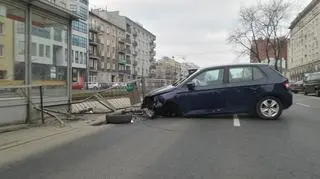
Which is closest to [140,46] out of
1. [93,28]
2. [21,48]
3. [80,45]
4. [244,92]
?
[93,28]

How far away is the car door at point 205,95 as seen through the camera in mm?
14609

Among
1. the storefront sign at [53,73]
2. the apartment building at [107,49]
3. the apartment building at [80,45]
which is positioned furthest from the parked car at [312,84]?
the apartment building at [107,49]

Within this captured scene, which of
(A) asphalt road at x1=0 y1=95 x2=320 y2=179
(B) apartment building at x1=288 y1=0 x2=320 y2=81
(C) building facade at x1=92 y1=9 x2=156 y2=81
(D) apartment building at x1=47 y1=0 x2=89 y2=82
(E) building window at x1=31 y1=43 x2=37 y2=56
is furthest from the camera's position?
(C) building facade at x1=92 y1=9 x2=156 y2=81

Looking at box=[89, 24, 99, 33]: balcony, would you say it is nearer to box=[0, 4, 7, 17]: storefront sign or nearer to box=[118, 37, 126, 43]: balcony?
box=[118, 37, 126, 43]: balcony

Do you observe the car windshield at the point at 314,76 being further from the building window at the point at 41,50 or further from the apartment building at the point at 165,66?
the apartment building at the point at 165,66

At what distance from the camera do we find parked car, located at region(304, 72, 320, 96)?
127 feet

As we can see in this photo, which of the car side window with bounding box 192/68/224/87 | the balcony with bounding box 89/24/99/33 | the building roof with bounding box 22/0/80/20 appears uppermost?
the balcony with bounding box 89/24/99/33

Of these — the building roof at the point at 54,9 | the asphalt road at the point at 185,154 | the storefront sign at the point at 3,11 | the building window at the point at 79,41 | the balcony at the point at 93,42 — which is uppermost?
the balcony at the point at 93,42

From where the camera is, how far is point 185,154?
8.50 m

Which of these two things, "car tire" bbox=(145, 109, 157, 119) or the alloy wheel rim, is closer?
the alloy wheel rim

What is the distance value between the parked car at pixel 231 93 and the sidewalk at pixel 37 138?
2496 millimetres

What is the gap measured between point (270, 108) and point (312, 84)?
26.7m

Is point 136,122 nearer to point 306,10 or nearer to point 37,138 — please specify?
point 37,138

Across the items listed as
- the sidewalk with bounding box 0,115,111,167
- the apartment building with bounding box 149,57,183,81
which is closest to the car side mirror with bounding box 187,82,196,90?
the sidewalk with bounding box 0,115,111,167
